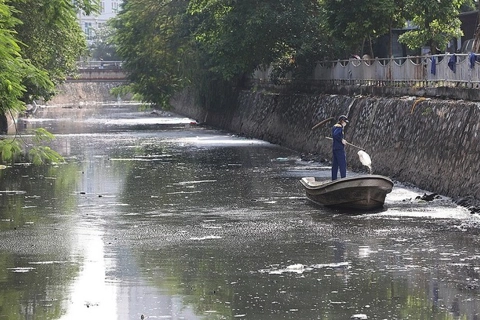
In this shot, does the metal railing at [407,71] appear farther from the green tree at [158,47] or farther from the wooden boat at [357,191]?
the green tree at [158,47]

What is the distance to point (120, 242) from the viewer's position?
877 inches

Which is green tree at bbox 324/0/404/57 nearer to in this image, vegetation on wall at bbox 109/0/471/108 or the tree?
vegetation on wall at bbox 109/0/471/108

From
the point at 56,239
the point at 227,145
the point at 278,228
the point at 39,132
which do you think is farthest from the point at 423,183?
the point at 227,145

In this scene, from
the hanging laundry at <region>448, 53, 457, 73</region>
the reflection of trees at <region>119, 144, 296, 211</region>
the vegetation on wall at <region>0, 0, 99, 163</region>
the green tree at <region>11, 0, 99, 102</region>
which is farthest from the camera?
the hanging laundry at <region>448, 53, 457, 73</region>

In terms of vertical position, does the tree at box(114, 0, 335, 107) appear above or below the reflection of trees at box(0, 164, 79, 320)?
above

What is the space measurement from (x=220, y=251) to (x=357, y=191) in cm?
616

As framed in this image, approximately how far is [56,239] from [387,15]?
72.4 ft

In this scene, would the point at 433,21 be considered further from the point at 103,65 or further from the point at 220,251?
the point at 103,65

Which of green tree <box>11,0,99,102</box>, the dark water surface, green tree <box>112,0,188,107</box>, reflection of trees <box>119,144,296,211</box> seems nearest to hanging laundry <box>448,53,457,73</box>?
the dark water surface

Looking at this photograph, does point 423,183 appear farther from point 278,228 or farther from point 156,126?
point 156,126

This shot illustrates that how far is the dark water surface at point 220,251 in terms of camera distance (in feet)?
52.8

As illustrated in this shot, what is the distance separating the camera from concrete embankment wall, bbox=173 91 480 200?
28.1 metres

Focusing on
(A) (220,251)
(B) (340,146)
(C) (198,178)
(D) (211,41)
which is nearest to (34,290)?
Answer: (A) (220,251)

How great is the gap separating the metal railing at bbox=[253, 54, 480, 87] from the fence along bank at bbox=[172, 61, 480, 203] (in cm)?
28
